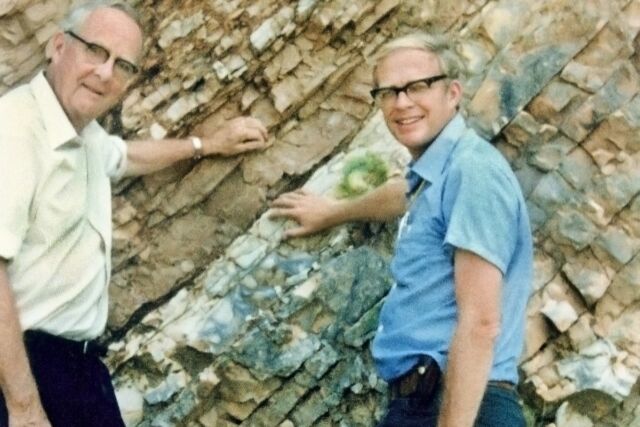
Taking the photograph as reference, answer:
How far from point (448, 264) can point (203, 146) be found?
2.00m

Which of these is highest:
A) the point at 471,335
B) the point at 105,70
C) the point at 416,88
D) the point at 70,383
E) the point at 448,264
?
the point at 105,70

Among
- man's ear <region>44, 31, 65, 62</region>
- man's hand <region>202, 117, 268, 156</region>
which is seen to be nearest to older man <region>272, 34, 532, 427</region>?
man's ear <region>44, 31, 65, 62</region>

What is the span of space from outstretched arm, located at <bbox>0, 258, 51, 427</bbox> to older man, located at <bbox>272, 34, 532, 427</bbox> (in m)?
1.31

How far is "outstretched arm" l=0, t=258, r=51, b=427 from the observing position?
338 cm

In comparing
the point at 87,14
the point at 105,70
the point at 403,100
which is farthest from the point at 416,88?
the point at 87,14

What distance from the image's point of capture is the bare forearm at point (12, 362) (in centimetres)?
338

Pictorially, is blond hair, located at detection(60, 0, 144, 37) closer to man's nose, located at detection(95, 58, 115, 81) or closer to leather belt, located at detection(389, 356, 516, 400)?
man's nose, located at detection(95, 58, 115, 81)

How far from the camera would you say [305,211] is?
4.96 metres

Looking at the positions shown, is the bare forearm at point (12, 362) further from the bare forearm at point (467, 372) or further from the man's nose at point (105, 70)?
the bare forearm at point (467, 372)

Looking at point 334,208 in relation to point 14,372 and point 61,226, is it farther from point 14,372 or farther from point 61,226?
point 14,372

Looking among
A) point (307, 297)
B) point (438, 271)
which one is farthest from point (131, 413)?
point (438, 271)

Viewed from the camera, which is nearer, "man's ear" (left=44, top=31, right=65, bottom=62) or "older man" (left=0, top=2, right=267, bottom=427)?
"older man" (left=0, top=2, right=267, bottom=427)

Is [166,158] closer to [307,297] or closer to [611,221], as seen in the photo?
[307,297]

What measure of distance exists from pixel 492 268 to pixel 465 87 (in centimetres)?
197
